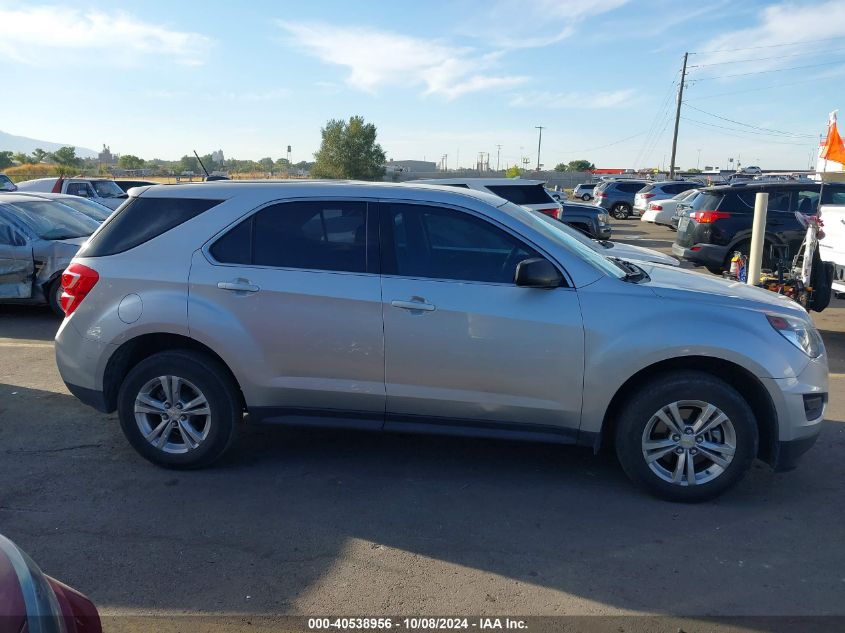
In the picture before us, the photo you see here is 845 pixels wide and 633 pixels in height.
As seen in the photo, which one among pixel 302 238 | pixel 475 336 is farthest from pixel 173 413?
pixel 475 336

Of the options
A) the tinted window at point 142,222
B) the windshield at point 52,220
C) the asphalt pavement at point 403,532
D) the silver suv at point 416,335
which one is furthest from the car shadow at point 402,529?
the windshield at point 52,220

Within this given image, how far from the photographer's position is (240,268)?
176 inches

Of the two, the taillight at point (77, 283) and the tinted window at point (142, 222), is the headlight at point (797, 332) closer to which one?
the tinted window at point (142, 222)

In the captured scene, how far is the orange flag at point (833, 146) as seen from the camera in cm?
1157

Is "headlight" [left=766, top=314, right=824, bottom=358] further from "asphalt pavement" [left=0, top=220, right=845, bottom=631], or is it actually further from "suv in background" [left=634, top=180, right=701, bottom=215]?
"suv in background" [left=634, top=180, right=701, bottom=215]

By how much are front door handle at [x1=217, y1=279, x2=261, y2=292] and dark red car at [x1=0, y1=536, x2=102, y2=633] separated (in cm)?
237

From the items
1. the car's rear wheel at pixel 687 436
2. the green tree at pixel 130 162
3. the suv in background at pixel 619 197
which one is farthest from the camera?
the green tree at pixel 130 162

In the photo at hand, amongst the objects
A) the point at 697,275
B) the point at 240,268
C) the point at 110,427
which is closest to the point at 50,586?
the point at 240,268

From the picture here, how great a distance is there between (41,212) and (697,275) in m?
9.09

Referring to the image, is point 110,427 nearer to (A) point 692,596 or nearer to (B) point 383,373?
(B) point 383,373

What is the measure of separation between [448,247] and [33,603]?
299cm

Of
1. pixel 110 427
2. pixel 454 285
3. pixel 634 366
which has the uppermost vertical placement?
pixel 454 285

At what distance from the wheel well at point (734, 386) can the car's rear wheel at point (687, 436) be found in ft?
0.23

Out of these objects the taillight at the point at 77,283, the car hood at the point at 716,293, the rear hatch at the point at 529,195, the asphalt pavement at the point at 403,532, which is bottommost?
the asphalt pavement at the point at 403,532
